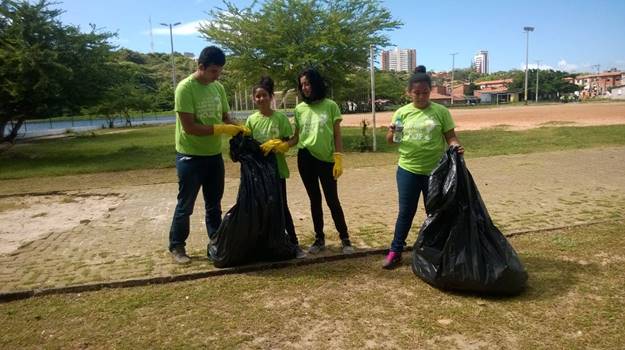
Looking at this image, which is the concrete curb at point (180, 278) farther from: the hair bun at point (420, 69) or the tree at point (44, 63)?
the tree at point (44, 63)

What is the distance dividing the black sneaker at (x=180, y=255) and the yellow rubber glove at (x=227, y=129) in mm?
1143

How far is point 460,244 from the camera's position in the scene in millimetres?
3416

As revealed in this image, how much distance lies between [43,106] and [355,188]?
12.2 metres

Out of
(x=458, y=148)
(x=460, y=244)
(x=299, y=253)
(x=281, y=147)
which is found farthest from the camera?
(x=299, y=253)

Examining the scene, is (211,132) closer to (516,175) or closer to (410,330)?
(410,330)

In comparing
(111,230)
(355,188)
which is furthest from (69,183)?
(355,188)

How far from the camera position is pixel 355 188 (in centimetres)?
815

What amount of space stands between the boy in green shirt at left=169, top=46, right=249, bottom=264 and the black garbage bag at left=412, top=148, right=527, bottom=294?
1.73 m

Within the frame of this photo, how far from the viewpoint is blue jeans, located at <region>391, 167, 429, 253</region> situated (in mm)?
3977

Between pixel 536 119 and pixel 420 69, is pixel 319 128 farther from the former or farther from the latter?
pixel 536 119

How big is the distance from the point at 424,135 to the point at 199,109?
1.88 metres

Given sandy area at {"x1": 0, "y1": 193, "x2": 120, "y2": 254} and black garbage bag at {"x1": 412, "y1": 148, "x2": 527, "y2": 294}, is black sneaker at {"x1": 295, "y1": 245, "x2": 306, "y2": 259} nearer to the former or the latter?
black garbage bag at {"x1": 412, "y1": 148, "x2": 527, "y2": 294}

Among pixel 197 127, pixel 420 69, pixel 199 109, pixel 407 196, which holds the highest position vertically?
pixel 420 69

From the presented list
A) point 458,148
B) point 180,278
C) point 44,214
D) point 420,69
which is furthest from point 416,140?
point 44,214
